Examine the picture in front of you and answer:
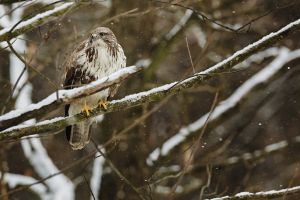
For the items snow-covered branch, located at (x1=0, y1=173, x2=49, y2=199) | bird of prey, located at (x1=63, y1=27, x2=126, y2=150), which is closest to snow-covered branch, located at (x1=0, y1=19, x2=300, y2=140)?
bird of prey, located at (x1=63, y1=27, x2=126, y2=150)

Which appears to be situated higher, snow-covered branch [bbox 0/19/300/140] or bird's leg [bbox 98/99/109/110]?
snow-covered branch [bbox 0/19/300/140]

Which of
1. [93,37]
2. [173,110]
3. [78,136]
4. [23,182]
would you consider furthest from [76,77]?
[173,110]

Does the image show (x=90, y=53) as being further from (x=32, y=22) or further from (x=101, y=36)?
(x=32, y=22)

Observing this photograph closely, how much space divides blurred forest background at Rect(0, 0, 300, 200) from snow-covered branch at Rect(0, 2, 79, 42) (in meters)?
2.93

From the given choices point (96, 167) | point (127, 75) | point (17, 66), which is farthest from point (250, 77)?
point (127, 75)

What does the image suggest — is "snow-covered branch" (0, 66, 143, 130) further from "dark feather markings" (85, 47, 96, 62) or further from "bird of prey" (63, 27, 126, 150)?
"dark feather markings" (85, 47, 96, 62)

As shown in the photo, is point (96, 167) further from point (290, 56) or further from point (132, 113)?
point (290, 56)

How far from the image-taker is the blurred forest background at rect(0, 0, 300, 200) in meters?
8.39

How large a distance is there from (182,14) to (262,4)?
3.34 feet

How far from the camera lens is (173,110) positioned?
9742 millimetres

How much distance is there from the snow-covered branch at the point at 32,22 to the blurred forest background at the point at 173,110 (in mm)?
2926

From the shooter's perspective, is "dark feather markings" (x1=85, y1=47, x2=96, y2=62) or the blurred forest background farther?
the blurred forest background

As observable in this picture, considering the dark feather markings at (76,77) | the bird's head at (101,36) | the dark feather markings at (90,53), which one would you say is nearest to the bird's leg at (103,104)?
the dark feather markings at (76,77)

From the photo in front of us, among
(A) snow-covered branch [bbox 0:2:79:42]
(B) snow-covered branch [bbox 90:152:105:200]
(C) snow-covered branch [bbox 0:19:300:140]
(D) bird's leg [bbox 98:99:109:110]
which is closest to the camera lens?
(A) snow-covered branch [bbox 0:2:79:42]
